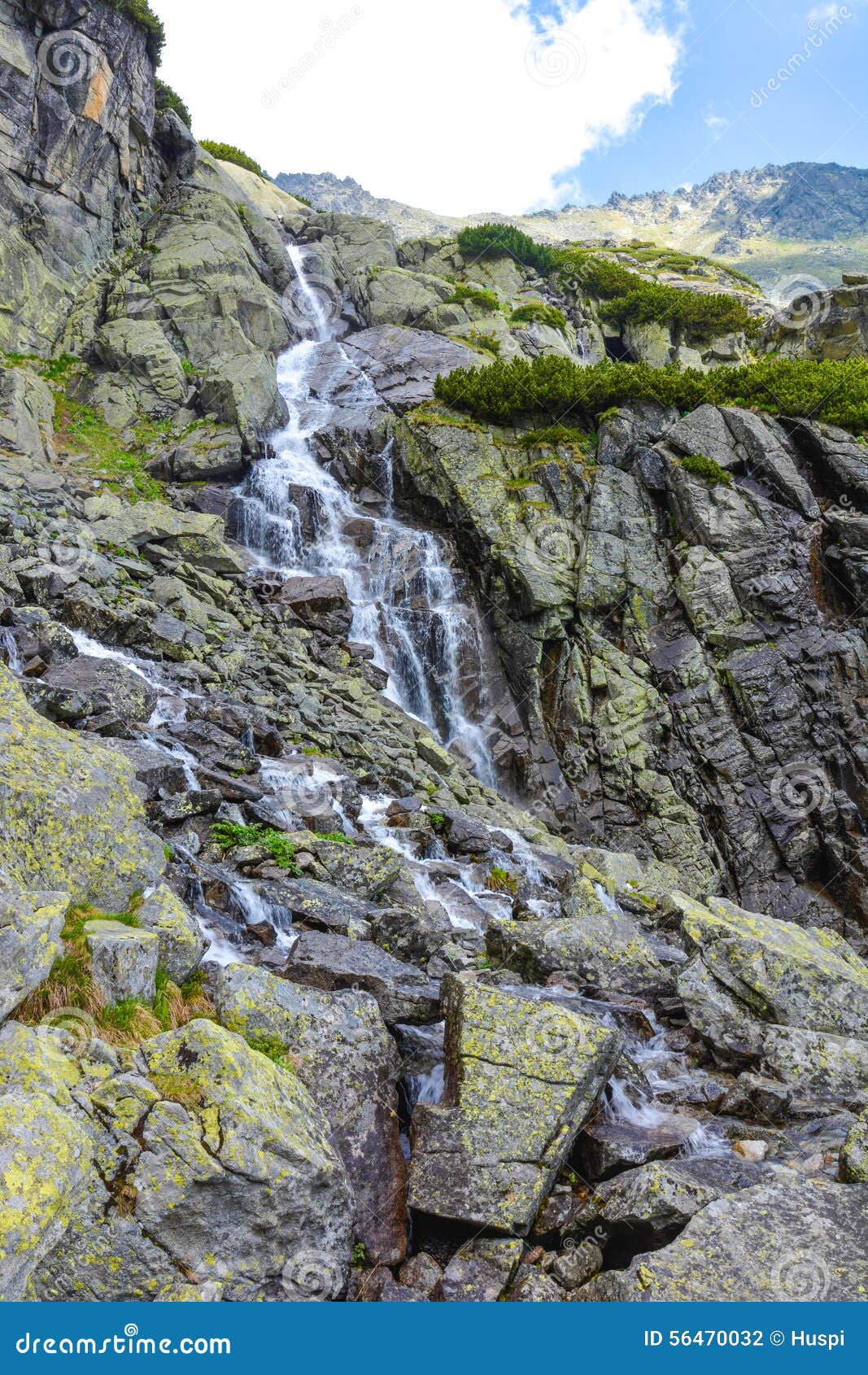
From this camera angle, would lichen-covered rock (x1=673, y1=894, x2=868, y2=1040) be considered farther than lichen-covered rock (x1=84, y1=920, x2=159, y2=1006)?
Yes

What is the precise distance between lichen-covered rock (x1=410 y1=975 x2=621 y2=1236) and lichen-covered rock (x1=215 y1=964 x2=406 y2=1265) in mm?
234

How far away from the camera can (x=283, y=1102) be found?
5082 millimetres

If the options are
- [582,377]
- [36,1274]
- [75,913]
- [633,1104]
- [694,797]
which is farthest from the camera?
[582,377]

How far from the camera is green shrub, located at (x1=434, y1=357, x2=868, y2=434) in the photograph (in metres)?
31.7

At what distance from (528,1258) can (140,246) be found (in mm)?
45884

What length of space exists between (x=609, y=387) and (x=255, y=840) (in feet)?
93.0

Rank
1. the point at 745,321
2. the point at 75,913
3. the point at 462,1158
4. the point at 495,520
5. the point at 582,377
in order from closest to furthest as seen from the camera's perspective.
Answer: the point at 462,1158
the point at 75,913
the point at 495,520
the point at 582,377
the point at 745,321

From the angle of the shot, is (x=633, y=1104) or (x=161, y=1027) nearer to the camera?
(x=161, y=1027)

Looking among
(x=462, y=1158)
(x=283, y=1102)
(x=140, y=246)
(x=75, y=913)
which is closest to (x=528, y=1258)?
(x=462, y=1158)

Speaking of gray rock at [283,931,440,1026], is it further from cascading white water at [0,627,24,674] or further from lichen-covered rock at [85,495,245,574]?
lichen-covered rock at [85,495,245,574]

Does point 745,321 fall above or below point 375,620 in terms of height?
above

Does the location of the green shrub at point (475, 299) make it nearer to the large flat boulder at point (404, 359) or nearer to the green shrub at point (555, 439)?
the large flat boulder at point (404, 359)

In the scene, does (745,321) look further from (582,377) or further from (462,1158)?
(462,1158)

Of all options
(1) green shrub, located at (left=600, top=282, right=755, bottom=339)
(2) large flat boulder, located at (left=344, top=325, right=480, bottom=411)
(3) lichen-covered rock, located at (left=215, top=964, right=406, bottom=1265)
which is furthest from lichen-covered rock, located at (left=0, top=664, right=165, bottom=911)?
(1) green shrub, located at (left=600, top=282, right=755, bottom=339)
